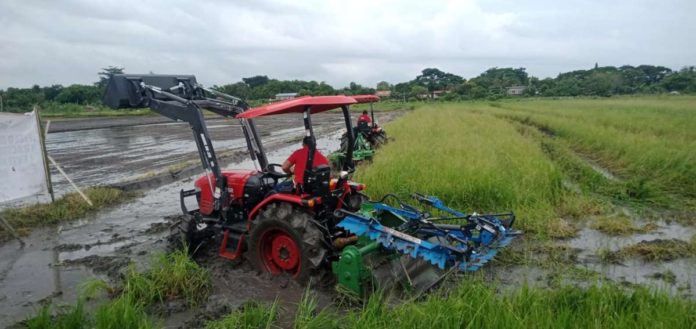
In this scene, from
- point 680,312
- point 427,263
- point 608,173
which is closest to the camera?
point 680,312

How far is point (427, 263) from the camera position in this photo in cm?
432

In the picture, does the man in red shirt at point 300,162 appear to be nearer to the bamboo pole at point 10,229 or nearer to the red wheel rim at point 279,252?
the red wheel rim at point 279,252

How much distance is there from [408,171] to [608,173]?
17.3ft

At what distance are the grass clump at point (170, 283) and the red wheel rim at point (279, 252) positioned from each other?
1.97ft

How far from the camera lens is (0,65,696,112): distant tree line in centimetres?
5094

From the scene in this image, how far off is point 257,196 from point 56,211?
4.25 meters

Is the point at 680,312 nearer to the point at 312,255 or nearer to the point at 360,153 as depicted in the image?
the point at 312,255

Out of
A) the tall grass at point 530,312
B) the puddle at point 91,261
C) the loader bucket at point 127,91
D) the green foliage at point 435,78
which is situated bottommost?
the puddle at point 91,261

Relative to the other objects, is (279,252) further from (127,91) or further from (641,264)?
(641,264)

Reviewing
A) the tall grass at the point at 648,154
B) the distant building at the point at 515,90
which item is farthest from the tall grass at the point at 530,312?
the distant building at the point at 515,90

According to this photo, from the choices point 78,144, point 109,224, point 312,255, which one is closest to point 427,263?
point 312,255

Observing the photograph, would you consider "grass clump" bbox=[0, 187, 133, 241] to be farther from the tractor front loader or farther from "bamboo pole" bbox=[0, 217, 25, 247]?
the tractor front loader

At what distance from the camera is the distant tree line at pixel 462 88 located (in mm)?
50938

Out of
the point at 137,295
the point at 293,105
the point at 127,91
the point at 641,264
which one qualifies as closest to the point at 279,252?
the point at 137,295
